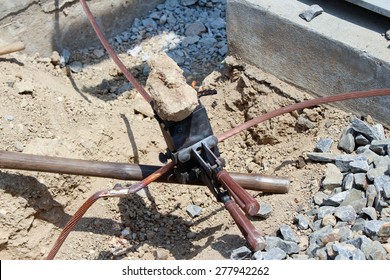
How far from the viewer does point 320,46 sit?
3.82 metres

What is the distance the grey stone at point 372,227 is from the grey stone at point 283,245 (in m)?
0.29

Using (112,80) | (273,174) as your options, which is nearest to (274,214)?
(273,174)

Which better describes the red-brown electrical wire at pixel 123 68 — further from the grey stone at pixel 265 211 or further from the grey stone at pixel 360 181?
the grey stone at pixel 360 181

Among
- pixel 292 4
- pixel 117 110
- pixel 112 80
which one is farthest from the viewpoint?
pixel 112 80

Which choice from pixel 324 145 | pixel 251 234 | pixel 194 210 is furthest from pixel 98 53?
pixel 251 234

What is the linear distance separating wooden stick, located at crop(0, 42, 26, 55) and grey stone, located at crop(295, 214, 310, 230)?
2012 mm

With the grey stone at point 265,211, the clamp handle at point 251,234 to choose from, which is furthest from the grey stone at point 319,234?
the grey stone at point 265,211

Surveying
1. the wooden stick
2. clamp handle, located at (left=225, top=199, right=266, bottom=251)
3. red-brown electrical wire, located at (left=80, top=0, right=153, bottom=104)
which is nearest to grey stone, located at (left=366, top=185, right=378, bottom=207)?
clamp handle, located at (left=225, top=199, right=266, bottom=251)

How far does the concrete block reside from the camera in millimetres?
3686

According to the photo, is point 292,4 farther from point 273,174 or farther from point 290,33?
point 273,174

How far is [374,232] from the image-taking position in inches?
119

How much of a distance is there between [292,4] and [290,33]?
192 millimetres

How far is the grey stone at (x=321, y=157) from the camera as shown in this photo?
357 centimetres

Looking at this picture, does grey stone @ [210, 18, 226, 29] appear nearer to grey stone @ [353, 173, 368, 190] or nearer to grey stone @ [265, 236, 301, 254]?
grey stone @ [353, 173, 368, 190]
